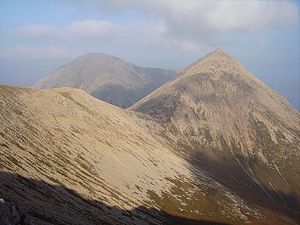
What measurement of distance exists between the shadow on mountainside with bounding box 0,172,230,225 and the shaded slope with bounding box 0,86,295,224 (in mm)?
347

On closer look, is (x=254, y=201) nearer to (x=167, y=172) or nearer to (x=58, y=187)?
(x=167, y=172)

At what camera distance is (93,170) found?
426 feet

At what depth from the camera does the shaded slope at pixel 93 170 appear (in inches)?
3634

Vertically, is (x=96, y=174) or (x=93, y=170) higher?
(x=93, y=170)

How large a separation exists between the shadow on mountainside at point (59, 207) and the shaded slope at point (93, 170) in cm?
35

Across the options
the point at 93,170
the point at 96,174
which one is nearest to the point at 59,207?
the point at 96,174

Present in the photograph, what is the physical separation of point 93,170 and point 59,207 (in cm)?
4571

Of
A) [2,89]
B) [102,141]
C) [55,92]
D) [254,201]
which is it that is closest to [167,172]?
[102,141]

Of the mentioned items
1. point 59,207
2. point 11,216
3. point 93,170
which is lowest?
point 59,207

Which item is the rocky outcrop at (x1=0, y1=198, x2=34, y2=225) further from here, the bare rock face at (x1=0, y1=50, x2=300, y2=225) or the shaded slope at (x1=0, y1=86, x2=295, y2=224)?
the shaded slope at (x1=0, y1=86, x2=295, y2=224)

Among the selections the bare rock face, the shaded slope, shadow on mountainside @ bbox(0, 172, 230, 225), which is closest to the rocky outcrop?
shadow on mountainside @ bbox(0, 172, 230, 225)

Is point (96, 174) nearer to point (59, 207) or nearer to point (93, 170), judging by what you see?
point (93, 170)

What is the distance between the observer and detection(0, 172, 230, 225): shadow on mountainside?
2781 inches

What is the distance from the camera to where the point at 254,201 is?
182125mm
